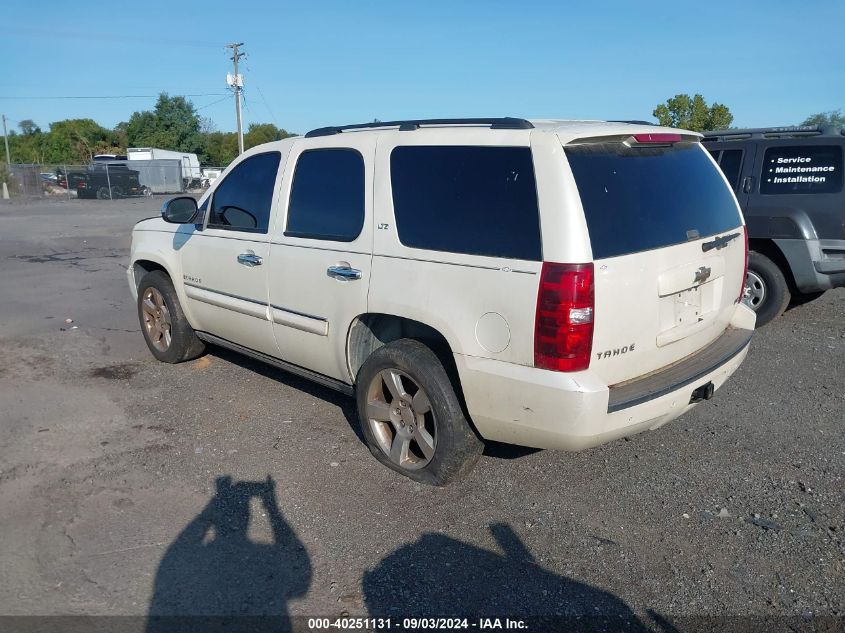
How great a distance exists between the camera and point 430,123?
3.99 meters

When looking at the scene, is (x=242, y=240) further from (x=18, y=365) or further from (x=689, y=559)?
(x=689, y=559)

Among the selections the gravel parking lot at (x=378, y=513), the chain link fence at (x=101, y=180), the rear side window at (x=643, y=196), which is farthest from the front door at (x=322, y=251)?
the chain link fence at (x=101, y=180)

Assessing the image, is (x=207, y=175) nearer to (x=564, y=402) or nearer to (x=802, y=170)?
(x=802, y=170)

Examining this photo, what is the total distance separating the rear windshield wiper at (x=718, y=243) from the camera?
381 cm

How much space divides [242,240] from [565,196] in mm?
2603

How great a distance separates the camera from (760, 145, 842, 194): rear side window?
6992mm

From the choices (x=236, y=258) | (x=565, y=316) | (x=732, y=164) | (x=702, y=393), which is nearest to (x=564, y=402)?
(x=565, y=316)

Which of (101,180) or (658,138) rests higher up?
(658,138)

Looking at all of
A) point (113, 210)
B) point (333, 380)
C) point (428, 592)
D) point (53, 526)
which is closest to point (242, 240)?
point (333, 380)

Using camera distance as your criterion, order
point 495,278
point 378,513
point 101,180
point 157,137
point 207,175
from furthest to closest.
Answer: point 157,137 → point 207,175 → point 101,180 → point 378,513 → point 495,278

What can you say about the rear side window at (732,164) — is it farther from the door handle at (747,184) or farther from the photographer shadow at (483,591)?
the photographer shadow at (483,591)

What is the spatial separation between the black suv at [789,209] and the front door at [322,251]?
4.88m

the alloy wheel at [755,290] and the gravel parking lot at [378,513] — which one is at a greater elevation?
the alloy wheel at [755,290]

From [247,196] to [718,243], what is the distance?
3.20m
